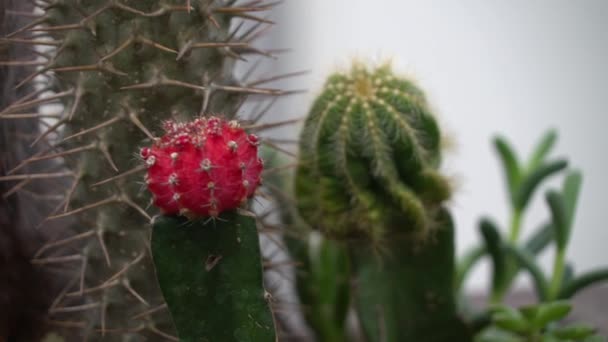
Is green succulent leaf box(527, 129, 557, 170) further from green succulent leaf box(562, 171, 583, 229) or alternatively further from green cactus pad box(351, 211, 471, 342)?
green cactus pad box(351, 211, 471, 342)

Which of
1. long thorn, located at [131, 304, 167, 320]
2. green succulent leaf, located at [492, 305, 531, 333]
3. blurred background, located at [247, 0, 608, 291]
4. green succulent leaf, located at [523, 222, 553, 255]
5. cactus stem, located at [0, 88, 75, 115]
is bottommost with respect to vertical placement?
green succulent leaf, located at [492, 305, 531, 333]

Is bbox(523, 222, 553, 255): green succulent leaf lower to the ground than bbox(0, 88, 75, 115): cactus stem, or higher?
lower

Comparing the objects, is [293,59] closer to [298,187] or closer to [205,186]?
[298,187]

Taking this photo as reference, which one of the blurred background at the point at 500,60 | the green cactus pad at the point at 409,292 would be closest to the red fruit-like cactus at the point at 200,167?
the green cactus pad at the point at 409,292

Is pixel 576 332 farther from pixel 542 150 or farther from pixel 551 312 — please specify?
pixel 542 150

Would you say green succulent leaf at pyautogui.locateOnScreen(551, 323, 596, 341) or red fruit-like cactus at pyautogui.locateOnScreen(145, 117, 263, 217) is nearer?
red fruit-like cactus at pyautogui.locateOnScreen(145, 117, 263, 217)

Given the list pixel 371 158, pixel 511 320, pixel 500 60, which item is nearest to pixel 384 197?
pixel 371 158

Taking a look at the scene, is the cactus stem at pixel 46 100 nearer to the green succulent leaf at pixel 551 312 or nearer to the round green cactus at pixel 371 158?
the round green cactus at pixel 371 158

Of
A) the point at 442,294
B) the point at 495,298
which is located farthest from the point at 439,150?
the point at 495,298

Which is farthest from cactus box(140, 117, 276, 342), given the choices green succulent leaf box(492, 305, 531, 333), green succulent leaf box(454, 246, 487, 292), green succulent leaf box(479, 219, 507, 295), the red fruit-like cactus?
green succulent leaf box(454, 246, 487, 292)
